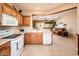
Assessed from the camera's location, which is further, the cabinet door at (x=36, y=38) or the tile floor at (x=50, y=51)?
the cabinet door at (x=36, y=38)

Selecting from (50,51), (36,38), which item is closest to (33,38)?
(36,38)

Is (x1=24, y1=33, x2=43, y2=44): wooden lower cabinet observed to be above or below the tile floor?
above

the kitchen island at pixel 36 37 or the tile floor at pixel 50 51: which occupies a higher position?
the kitchen island at pixel 36 37

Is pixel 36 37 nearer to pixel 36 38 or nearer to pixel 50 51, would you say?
pixel 36 38

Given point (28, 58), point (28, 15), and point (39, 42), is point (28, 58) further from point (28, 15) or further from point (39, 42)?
point (28, 15)

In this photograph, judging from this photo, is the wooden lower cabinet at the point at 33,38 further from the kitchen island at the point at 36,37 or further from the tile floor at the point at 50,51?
the tile floor at the point at 50,51

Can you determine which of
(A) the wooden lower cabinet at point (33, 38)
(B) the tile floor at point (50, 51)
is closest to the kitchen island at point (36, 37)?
(A) the wooden lower cabinet at point (33, 38)

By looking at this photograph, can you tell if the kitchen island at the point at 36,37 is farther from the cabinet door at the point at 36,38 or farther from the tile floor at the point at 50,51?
the tile floor at the point at 50,51

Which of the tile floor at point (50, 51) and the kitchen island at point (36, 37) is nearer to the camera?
the tile floor at point (50, 51)

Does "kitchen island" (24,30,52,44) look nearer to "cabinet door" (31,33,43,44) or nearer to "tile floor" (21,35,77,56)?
"cabinet door" (31,33,43,44)

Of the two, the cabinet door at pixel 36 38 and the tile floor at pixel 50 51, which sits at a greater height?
the cabinet door at pixel 36 38

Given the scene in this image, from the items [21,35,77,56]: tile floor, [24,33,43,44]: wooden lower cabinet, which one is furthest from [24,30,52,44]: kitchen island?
[21,35,77,56]: tile floor

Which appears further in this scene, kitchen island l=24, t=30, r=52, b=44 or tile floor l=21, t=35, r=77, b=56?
kitchen island l=24, t=30, r=52, b=44

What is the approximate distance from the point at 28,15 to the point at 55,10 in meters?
2.02
